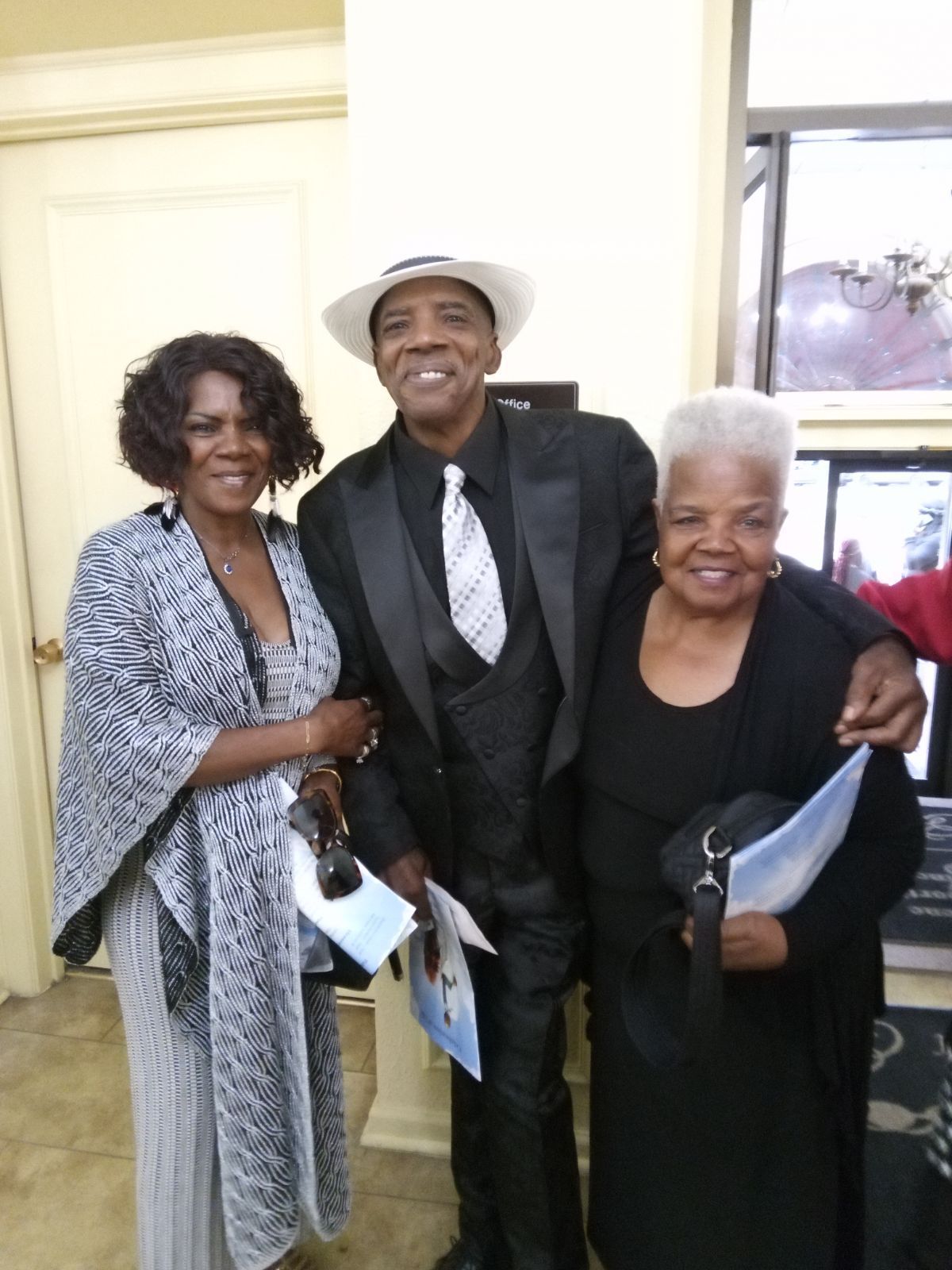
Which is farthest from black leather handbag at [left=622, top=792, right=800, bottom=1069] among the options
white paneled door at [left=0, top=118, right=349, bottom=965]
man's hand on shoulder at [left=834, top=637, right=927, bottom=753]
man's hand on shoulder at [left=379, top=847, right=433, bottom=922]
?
white paneled door at [left=0, top=118, right=349, bottom=965]

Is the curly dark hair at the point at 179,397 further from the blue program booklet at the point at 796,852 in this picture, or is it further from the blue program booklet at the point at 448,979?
the blue program booklet at the point at 796,852

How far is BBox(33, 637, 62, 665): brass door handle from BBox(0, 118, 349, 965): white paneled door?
336 millimetres

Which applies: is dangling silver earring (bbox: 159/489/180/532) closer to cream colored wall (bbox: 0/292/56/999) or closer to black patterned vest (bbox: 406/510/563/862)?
black patterned vest (bbox: 406/510/563/862)

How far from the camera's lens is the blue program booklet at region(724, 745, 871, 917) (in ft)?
2.95

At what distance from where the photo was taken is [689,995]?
3.20 ft

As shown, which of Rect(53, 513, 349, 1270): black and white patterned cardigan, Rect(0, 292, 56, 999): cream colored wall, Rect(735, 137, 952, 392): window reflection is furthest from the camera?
Rect(735, 137, 952, 392): window reflection

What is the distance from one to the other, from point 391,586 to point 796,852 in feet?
2.15

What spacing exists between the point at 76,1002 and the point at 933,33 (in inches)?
165

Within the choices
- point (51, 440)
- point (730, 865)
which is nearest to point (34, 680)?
point (51, 440)

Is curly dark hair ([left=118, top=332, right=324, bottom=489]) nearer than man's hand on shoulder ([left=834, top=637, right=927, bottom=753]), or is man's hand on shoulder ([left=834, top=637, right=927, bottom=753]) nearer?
man's hand on shoulder ([left=834, top=637, right=927, bottom=753])

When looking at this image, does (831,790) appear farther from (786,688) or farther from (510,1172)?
(510,1172)

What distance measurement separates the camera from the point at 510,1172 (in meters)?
1.40

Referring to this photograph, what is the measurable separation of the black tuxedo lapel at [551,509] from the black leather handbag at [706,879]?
276mm

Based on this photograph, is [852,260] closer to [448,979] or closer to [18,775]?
[448,979]
